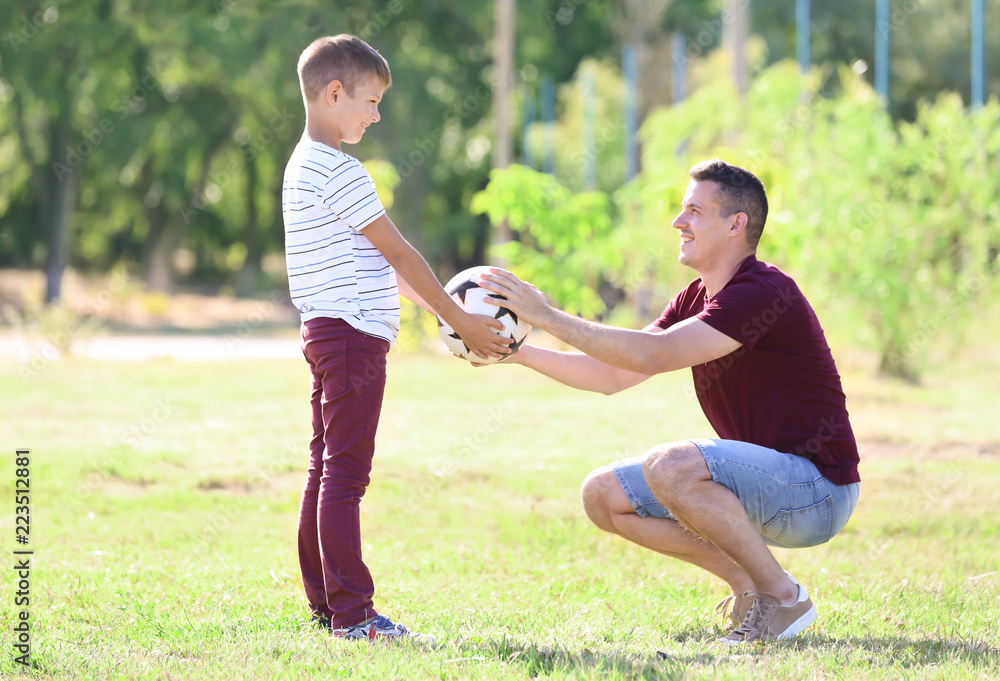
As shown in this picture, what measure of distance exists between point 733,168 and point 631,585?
1.83 metres

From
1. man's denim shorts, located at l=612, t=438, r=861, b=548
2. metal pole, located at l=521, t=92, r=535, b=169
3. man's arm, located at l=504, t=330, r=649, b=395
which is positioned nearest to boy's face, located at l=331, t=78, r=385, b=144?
man's arm, located at l=504, t=330, r=649, b=395

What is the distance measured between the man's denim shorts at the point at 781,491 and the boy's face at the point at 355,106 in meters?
1.58

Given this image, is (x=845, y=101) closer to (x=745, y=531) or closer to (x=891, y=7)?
(x=745, y=531)

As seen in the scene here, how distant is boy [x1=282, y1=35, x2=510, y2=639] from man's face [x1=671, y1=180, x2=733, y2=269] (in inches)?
35.9

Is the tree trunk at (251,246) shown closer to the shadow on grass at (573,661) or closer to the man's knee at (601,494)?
the man's knee at (601,494)

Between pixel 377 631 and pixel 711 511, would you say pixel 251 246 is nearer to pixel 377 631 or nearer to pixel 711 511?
pixel 377 631

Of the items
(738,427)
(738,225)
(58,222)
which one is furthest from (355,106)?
(58,222)

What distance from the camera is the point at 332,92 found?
3.66m

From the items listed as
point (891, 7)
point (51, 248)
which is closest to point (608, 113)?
point (891, 7)

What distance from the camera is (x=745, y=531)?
369cm

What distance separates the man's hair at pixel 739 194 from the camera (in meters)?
3.89

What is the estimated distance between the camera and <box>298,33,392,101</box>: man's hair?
364 cm

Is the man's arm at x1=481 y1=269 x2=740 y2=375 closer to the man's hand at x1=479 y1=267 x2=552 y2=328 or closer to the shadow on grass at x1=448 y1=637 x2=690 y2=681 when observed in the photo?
the man's hand at x1=479 y1=267 x2=552 y2=328

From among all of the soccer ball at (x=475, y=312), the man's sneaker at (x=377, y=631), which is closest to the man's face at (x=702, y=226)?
the soccer ball at (x=475, y=312)
